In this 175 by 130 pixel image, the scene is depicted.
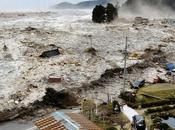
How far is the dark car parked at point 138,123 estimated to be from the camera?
38.1m

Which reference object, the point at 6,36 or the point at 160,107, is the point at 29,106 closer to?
the point at 160,107

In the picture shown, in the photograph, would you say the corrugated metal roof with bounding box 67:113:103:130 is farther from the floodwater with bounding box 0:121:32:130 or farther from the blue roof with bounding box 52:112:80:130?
Result: the floodwater with bounding box 0:121:32:130

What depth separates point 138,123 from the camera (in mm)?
38281

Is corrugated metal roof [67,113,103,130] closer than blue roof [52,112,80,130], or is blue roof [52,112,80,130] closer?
blue roof [52,112,80,130]

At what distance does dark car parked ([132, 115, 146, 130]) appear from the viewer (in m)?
38.1

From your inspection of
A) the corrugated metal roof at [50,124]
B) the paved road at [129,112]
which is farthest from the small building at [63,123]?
the paved road at [129,112]

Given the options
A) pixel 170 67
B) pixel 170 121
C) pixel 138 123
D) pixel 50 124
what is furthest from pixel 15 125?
pixel 170 67

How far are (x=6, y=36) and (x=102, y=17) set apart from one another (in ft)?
97.0

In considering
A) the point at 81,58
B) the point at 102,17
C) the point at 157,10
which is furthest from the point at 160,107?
the point at 157,10

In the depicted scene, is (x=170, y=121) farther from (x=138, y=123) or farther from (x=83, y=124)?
(x=83, y=124)

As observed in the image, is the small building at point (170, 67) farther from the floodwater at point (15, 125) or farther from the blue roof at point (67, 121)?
the blue roof at point (67, 121)

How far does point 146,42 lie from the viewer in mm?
78438

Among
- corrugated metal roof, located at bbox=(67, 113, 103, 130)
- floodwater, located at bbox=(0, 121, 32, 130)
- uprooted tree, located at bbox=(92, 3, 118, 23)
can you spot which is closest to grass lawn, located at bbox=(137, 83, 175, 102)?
floodwater, located at bbox=(0, 121, 32, 130)

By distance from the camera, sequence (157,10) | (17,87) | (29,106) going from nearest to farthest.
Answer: (29,106) < (17,87) < (157,10)
